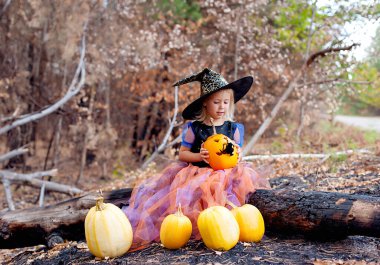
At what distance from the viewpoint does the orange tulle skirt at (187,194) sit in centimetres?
309

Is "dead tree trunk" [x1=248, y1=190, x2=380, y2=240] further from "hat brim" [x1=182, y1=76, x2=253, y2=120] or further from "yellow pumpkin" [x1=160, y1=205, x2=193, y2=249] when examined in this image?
"hat brim" [x1=182, y1=76, x2=253, y2=120]

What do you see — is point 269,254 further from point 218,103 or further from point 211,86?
point 211,86

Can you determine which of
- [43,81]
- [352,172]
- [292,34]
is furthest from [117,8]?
[352,172]

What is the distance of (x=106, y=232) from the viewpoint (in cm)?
282

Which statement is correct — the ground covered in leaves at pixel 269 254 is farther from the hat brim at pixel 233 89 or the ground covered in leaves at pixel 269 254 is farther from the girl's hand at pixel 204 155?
the hat brim at pixel 233 89

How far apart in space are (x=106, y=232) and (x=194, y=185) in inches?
30.5

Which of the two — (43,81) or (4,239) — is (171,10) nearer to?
(43,81)

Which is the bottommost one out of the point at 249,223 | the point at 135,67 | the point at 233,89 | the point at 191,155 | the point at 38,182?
the point at 38,182

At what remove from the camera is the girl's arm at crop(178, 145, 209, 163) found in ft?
10.7

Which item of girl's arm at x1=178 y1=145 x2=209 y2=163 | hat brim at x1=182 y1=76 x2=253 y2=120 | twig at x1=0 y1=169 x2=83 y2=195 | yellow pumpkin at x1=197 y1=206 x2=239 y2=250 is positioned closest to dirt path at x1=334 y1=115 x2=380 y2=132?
twig at x1=0 y1=169 x2=83 y2=195

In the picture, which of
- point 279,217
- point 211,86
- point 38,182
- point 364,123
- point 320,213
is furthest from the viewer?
point 364,123

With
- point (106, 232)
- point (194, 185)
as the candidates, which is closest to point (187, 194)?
point (194, 185)

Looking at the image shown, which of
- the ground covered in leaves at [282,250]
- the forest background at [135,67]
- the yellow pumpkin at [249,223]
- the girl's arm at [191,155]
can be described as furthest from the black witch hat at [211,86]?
the forest background at [135,67]

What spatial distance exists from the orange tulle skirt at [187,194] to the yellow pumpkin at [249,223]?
0.62 feet
